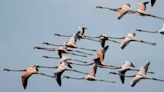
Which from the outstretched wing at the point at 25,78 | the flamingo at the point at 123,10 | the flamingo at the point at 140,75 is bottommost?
the outstretched wing at the point at 25,78

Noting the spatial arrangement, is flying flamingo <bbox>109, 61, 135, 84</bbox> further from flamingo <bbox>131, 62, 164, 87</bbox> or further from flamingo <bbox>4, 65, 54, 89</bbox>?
flamingo <bbox>4, 65, 54, 89</bbox>

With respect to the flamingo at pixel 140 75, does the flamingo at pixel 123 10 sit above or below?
above

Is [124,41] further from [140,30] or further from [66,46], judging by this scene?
[66,46]

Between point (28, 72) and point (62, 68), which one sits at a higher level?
point (62, 68)

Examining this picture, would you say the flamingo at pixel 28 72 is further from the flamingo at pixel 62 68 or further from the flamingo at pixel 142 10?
the flamingo at pixel 142 10

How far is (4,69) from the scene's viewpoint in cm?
6544

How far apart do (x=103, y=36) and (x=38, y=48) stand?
5.05 m

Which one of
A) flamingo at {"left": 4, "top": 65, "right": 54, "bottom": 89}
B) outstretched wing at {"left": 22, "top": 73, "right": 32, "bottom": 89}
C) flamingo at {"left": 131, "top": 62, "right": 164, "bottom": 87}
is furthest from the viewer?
flamingo at {"left": 4, "top": 65, "right": 54, "bottom": 89}

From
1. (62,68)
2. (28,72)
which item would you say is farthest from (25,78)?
(62,68)

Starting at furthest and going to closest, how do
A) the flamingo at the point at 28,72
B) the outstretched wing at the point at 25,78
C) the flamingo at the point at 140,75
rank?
1. the flamingo at the point at 28,72
2. the outstretched wing at the point at 25,78
3. the flamingo at the point at 140,75

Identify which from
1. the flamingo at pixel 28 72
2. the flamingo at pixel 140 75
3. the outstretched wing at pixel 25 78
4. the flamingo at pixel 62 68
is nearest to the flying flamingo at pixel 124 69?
the flamingo at pixel 140 75

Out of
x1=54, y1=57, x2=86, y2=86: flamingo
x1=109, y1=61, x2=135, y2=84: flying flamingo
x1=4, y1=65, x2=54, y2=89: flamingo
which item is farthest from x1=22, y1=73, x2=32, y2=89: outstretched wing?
x1=109, y1=61, x2=135, y2=84: flying flamingo

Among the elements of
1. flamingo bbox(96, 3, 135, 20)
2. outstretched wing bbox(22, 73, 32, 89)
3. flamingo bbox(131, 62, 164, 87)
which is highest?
flamingo bbox(96, 3, 135, 20)

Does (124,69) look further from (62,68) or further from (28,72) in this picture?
(28,72)
